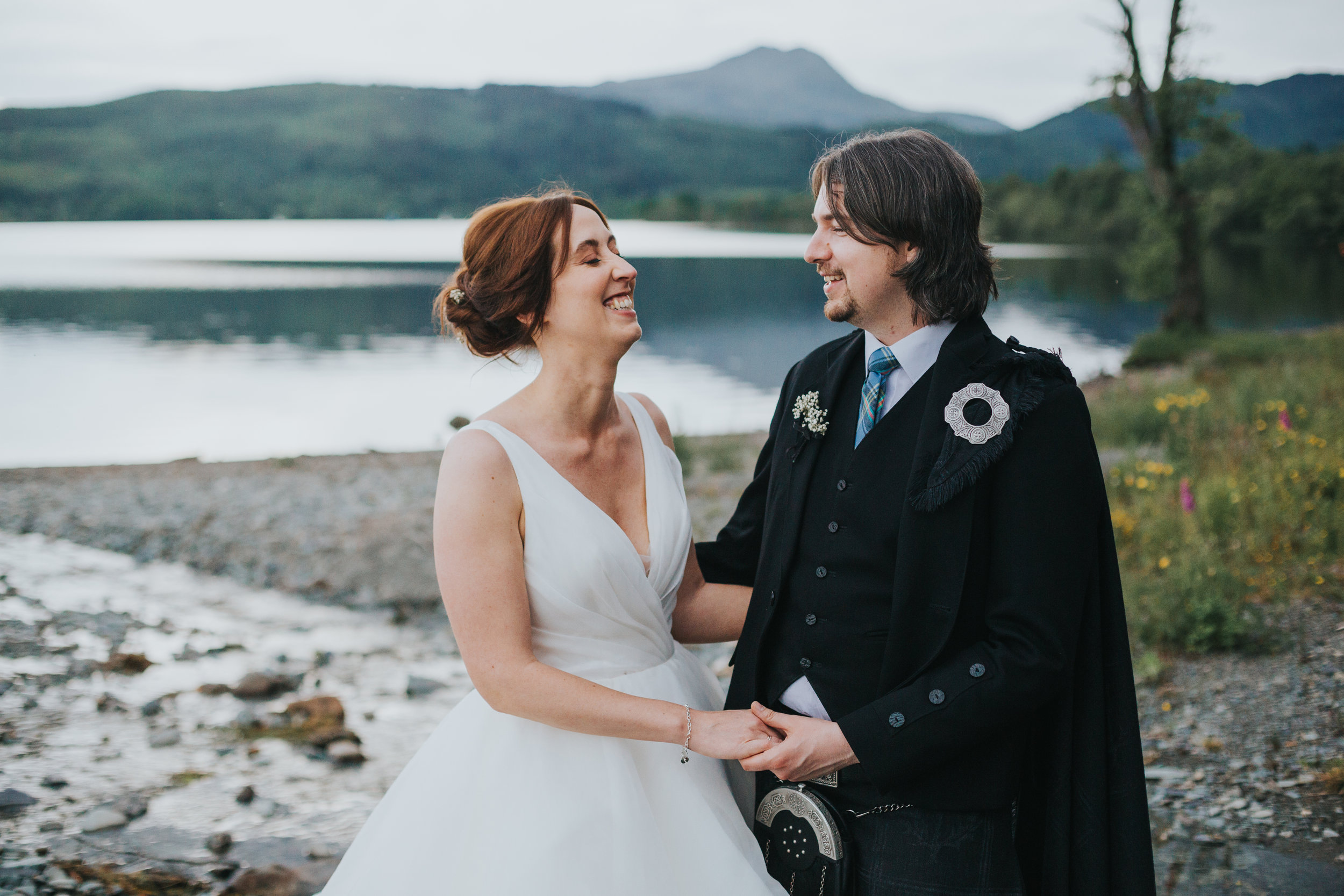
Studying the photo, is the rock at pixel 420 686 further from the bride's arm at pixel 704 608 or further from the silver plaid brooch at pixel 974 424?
the silver plaid brooch at pixel 974 424

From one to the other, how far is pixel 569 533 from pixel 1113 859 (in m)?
1.45

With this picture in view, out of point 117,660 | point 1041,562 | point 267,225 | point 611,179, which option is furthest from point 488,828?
point 267,225

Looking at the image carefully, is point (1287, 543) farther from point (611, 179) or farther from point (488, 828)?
point (611, 179)

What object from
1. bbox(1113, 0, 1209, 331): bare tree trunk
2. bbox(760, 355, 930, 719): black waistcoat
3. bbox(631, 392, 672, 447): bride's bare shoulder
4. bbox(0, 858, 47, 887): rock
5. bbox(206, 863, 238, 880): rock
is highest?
bbox(1113, 0, 1209, 331): bare tree trunk

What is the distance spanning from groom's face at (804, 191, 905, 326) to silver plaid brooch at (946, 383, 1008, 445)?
297mm

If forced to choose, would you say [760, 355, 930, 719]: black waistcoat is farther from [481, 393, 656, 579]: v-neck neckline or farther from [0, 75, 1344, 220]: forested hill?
[0, 75, 1344, 220]: forested hill

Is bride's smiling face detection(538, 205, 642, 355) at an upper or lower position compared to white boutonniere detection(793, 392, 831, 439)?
upper

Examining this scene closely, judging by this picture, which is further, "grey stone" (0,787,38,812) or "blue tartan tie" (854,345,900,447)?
"grey stone" (0,787,38,812)

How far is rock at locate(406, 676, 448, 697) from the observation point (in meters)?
5.92

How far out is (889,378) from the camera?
228 cm

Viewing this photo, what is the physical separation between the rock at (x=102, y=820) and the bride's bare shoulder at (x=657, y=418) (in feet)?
10.00

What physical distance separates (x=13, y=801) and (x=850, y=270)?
434 centimetres

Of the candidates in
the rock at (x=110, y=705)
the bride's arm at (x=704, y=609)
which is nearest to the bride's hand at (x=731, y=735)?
the bride's arm at (x=704, y=609)

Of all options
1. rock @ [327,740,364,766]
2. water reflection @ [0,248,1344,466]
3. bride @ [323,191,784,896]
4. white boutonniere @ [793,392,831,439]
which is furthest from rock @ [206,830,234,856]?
white boutonniere @ [793,392,831,439]
